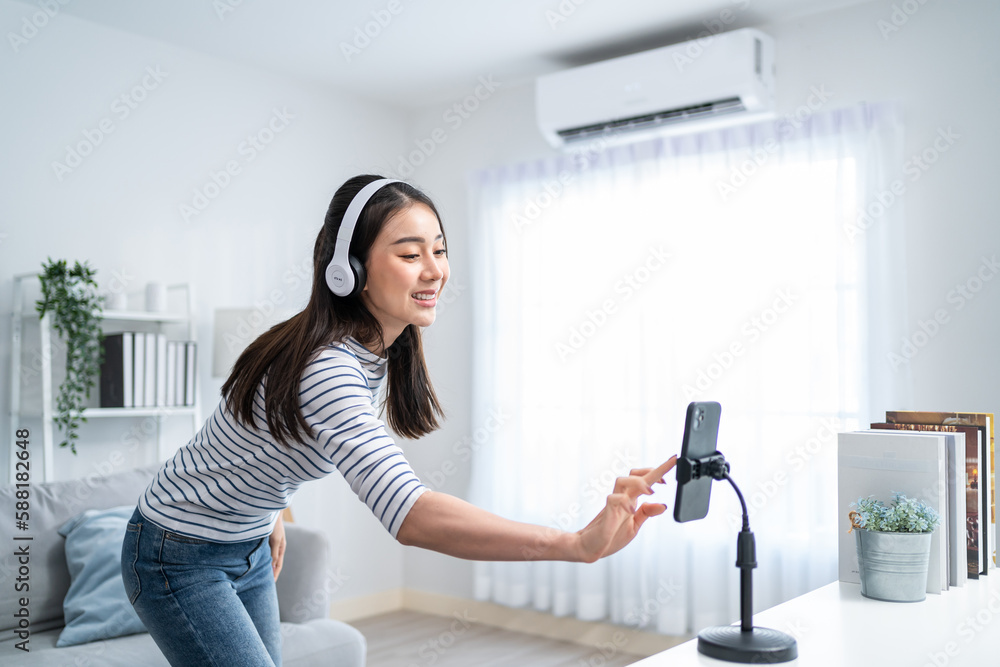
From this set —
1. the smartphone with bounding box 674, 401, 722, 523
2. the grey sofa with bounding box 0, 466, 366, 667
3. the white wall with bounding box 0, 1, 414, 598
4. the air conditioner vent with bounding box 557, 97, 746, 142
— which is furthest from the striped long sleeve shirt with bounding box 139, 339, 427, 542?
the air conditioner vent with bounding box 557, 97, 746, 142

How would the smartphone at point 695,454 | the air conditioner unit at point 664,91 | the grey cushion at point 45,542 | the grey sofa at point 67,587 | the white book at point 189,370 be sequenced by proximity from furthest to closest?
the white book at point 189,370
the air conditioner unit at point 664,91
the grey cushion at point 45,542
the grey sofa at point 67,587
the smartphone at point 695,454

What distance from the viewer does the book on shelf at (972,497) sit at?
1.78 m

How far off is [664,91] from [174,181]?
81.5 inches

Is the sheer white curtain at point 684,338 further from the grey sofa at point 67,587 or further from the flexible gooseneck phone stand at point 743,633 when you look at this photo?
the flexible gooseneck phone stand at point 743,633

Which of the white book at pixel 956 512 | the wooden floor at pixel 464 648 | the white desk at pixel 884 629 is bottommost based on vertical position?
the wooden floor at pixel 464 648

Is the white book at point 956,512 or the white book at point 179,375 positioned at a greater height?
the white book at point 179,375

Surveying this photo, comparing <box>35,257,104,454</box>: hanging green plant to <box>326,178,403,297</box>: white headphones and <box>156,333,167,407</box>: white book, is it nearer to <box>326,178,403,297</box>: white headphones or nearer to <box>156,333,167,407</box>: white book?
<box>156,333,167,407</box>: white book

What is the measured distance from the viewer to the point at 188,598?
4.40 ft

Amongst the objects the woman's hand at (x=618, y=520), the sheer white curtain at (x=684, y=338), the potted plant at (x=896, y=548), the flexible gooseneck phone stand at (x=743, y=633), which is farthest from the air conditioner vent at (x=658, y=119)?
the woman's hand at (x=618, y=520)

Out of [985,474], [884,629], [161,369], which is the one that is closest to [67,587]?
[161,369]

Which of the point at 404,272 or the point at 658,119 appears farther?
the point at 658,119

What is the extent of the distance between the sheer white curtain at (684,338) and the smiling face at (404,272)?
2161 mm

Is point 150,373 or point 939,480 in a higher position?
point 150,373

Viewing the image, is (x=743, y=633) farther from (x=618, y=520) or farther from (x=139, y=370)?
(x=139, y=370)
